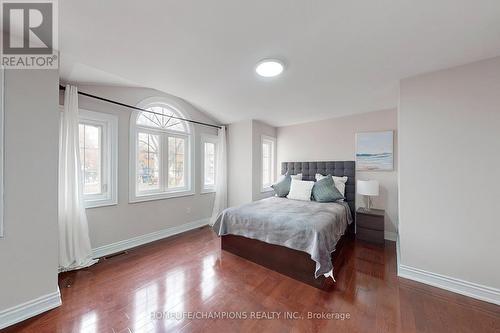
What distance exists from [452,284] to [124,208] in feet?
13.9

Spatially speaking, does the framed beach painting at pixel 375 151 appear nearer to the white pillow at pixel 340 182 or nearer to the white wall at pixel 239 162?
the white pillow at pixel 340 182

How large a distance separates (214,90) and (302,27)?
1714mm

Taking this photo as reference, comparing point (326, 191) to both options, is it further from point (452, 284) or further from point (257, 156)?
point (452, 284)

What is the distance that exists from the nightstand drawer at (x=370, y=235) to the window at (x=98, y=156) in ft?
13.3

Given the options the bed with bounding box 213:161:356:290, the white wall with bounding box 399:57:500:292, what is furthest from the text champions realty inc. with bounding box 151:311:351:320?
the white wall with bounding box 399:57:500:292

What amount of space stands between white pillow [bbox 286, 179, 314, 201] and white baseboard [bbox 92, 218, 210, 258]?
6.56 ft

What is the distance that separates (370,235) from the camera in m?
3.27

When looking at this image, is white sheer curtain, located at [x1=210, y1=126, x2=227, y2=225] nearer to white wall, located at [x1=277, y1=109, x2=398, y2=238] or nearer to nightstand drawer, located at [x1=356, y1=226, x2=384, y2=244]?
white wall, located at [x1=277, y1=109, x2=398, y2=238]

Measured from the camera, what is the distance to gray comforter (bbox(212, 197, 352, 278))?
2.06 meters

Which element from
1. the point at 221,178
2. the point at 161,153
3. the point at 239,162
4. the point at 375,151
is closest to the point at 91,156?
the point at 161,153

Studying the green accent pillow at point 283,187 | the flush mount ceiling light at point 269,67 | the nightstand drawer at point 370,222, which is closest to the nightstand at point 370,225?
the nightstand drawer at point 370,222

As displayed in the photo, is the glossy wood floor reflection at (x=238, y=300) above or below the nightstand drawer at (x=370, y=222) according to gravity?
below

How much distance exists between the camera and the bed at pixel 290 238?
6.86 feet

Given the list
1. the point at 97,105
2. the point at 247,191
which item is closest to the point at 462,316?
the point at 247,191
